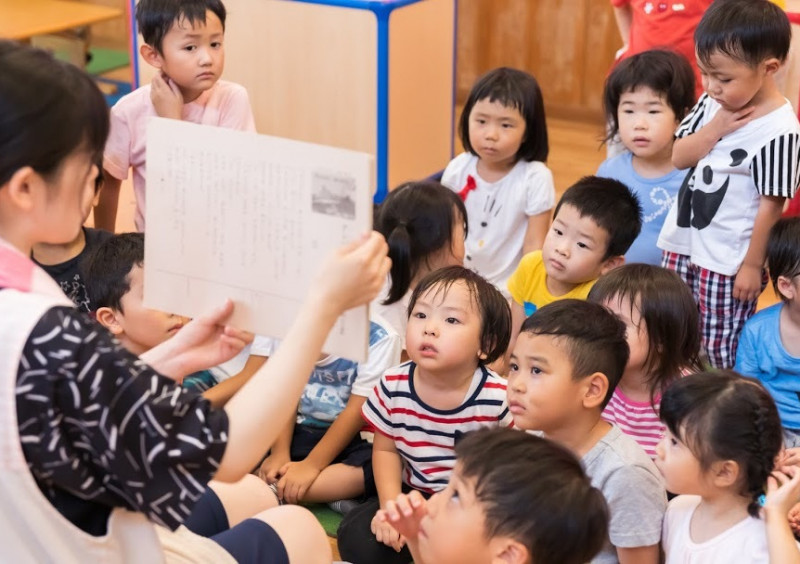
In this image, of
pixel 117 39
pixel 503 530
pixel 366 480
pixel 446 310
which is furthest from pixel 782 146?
pixel 117 39

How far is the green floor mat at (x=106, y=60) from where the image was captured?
16.6 ft

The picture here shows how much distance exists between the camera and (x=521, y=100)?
2.81m

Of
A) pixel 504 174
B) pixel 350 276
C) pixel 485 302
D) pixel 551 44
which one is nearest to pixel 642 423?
pixel 485 302

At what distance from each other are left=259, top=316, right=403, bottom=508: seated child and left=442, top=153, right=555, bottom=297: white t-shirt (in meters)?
0.67

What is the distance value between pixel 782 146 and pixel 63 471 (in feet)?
5.63

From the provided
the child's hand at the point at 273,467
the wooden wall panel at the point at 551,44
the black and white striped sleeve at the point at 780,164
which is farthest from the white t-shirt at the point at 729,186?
the wooden wall panel at the point at 551,44

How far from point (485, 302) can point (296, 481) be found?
0.57 meters

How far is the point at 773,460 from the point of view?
1.59 metres

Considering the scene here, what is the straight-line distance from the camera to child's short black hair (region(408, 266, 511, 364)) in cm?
194

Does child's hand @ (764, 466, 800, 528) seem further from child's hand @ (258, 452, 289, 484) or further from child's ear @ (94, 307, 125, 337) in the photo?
child's ear @ (94, 307, 125, 337)

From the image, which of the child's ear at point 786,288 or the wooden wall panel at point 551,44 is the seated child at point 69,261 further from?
the wooden wall panel at point 551,44

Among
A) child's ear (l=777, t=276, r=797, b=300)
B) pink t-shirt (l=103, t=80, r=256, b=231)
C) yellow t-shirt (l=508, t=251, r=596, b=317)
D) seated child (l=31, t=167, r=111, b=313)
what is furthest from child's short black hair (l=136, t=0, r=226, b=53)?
child's ear (l=777, t=276, r=797, b=300)

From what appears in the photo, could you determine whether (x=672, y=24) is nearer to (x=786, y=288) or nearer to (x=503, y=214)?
(x=503, y=214)

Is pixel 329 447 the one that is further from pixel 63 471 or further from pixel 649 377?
pixel 63 471
